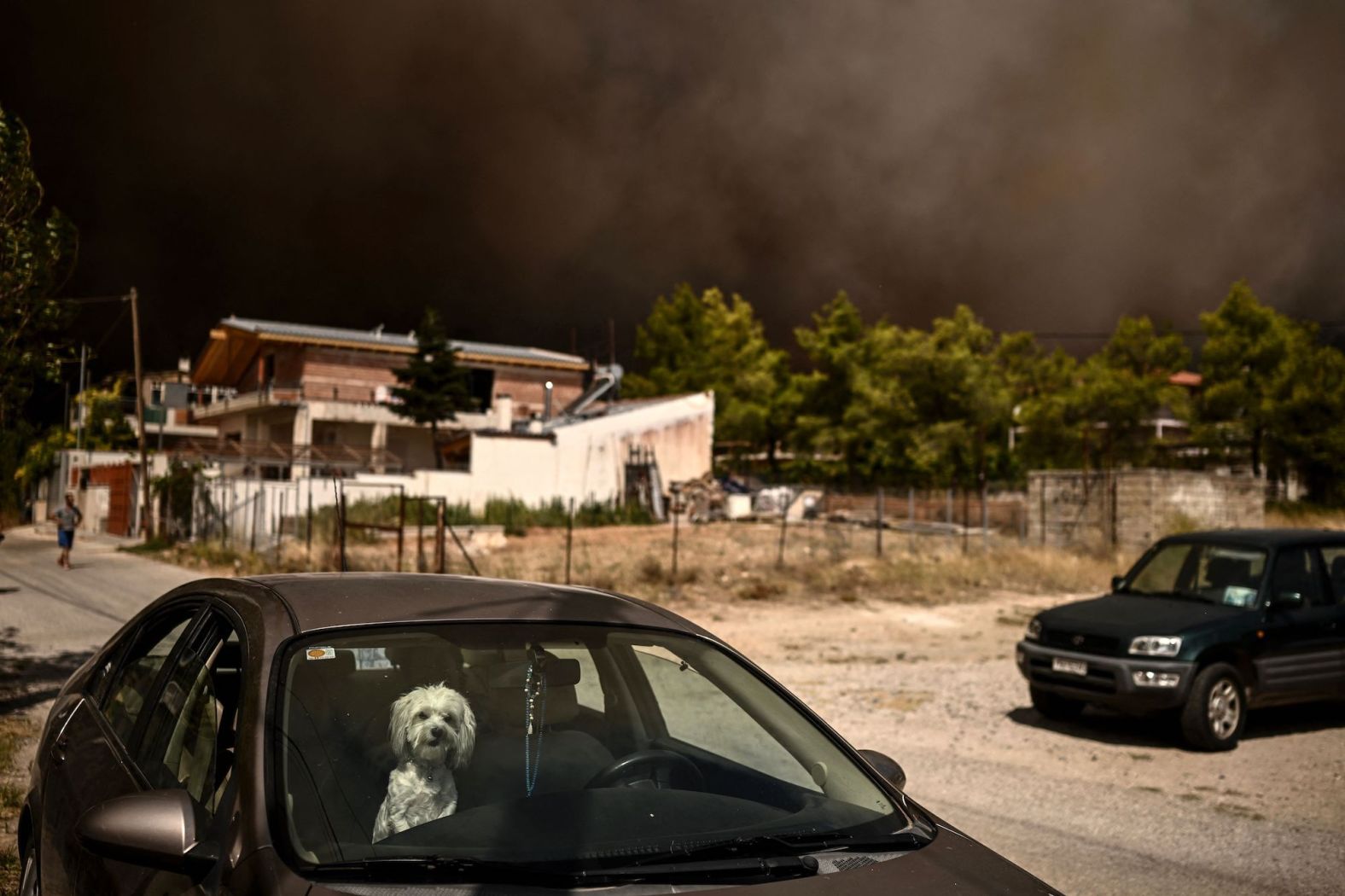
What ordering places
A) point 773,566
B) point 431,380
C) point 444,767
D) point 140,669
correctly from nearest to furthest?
1. point 444,767
2. point 140,669
3. point 773,566
4. point 431,380

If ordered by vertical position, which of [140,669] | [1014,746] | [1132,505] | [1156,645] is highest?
[1132,505]

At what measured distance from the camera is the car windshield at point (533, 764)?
8.32ft

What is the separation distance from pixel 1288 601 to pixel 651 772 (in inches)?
331

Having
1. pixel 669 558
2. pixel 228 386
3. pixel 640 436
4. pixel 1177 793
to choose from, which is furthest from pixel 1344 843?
pixel 228 386

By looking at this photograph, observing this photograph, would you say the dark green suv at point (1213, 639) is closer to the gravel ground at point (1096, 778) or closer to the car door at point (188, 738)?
the gravel ground at point (1096, 778)

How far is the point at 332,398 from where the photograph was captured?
181ft

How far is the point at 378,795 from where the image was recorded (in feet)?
8.98

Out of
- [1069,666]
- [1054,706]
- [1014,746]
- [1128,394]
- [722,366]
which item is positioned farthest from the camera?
[722,366]

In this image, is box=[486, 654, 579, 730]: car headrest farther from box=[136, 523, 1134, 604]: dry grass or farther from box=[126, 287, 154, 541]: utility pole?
box=[126, 287, 154, 541]: utility pole

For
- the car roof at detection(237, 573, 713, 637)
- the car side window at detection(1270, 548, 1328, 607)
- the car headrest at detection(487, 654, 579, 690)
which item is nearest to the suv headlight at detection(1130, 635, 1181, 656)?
the car side window at detection(1270, 548, 1328, 607)

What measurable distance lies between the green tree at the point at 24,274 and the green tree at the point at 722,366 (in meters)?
49.3

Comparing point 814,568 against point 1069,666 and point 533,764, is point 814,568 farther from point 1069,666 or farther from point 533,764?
point 533,764

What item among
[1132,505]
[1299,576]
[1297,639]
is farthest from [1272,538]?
[1132,505]

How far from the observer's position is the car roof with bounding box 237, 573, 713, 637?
3018 millimetres
